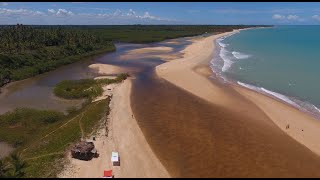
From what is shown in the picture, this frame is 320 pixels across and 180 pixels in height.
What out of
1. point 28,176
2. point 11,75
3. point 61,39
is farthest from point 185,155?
point 61,39

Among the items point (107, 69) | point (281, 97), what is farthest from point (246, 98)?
point (107, 69)

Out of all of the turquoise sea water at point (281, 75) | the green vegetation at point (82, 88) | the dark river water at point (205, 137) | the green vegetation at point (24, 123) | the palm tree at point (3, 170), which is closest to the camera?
the palm tree at point (3, 170)

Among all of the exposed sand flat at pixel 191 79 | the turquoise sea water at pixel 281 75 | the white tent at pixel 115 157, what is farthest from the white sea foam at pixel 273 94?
the white tent at pixel 115 157

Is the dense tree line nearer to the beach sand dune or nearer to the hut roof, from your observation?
the beach sand dune

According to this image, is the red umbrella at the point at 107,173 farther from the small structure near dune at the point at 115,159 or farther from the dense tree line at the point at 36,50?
the dense tree line at the point at 36,50

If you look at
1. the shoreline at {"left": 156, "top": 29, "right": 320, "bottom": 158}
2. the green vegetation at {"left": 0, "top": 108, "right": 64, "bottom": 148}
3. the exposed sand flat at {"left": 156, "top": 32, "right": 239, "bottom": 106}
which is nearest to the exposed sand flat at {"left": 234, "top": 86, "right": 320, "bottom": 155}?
the shoreline at {"left": 156, "top": 29, "right": 320, "bottom": 158}

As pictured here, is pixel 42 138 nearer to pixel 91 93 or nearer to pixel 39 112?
pixel 39 112

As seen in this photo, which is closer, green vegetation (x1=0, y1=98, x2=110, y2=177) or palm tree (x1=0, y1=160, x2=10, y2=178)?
palm tree (x1=0, y1=160, x2=10, y2=178)
